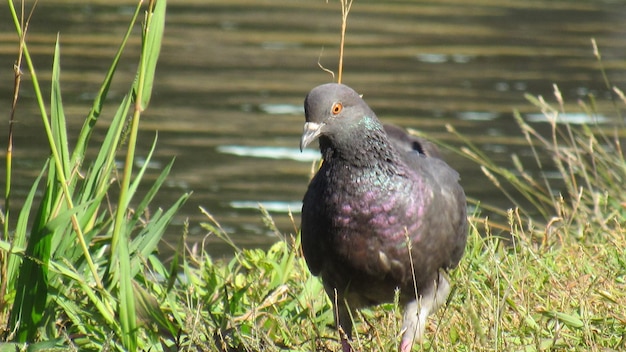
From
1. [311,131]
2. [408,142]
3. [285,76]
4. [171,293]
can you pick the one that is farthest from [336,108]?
[285,76]

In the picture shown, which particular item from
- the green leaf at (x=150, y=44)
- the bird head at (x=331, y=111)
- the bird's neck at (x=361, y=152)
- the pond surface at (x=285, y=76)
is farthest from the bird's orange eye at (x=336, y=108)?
the pond surface at (x=285, y=76)

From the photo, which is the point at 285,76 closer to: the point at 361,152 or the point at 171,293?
the point at 171,293

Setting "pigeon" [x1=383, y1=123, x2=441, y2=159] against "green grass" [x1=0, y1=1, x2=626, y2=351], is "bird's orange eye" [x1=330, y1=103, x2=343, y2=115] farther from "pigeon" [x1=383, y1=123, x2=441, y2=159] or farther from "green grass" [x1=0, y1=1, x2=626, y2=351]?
"pigeon" [x1=383, y1=123, x2=441, y2=159]

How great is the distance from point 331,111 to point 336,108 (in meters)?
0.03

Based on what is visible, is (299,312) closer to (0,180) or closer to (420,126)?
(0,180)

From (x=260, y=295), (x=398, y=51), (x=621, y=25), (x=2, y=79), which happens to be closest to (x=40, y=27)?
(x=2, y=79)

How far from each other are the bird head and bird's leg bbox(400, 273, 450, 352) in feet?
2.06

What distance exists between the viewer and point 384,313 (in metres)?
4.75

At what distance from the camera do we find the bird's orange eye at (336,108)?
4090 mm

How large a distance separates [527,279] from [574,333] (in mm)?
562

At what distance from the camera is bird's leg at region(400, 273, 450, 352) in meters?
4.11

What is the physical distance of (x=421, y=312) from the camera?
425cm

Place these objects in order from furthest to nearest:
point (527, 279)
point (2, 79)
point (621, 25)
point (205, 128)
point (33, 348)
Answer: point (621, 25), point (2, 79), point (205, 128), point (527, 279), point (33, 348)

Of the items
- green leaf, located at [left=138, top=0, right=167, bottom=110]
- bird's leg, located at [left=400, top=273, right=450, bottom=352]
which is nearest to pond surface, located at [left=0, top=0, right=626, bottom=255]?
bird's leg, located at [left=400, top=273, right=450, bottom=352]
